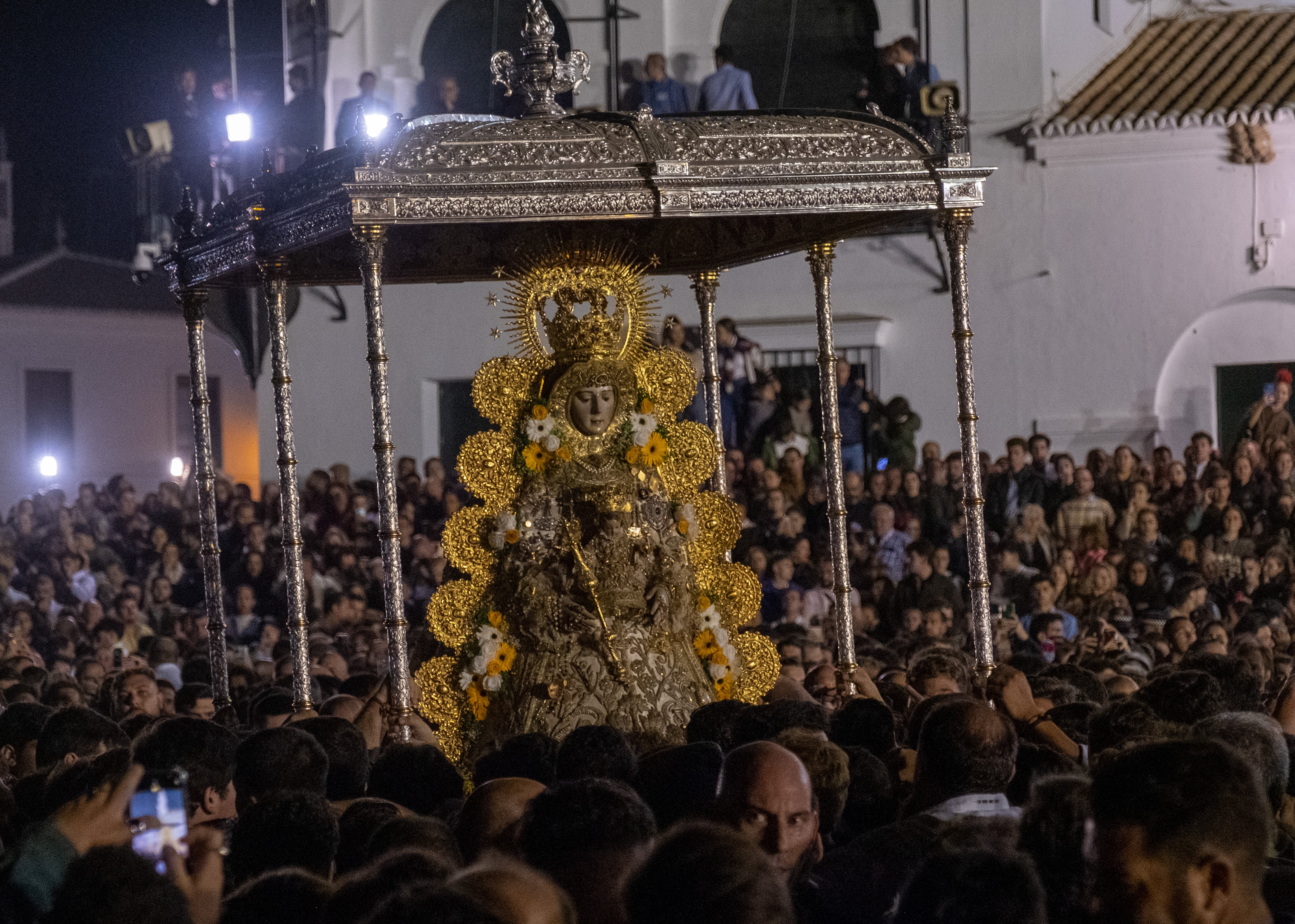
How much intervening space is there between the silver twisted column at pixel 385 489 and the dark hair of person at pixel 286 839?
286 centimetres

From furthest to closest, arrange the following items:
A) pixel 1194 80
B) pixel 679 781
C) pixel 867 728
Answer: pixel 1194 80
pixel 867 728
pixel 679 781

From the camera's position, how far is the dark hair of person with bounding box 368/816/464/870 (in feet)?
12.0

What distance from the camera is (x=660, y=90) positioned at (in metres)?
16.4

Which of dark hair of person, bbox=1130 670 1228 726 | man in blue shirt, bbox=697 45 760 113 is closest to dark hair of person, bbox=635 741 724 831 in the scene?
dark hair of person, bbox=1130 670 1228 726

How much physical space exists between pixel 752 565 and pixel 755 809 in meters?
8.08

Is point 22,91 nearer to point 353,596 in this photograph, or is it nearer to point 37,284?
point 37,284

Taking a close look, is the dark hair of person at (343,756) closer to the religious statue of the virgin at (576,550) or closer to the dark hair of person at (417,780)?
the dark hair of person at (417,780)

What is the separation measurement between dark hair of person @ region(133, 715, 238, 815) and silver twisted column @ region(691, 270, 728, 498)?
433cm

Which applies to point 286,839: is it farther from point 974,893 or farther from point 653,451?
point 653,451

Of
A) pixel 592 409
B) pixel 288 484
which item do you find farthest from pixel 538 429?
pixel 288 484

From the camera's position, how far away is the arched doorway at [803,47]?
17.0 metres

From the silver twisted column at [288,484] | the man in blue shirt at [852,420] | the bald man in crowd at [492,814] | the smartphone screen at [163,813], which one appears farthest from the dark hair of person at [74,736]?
the man in blue shirt at [852,420]

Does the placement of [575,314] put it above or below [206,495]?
above

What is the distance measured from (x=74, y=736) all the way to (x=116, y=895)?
3.23 metres
